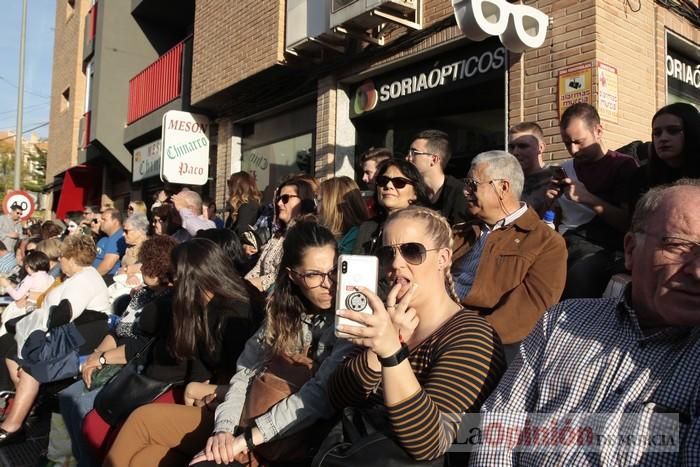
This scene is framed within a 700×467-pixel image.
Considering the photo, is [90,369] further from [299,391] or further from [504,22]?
[504,22]

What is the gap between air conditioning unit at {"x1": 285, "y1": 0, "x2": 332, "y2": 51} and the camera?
8016 millimetres

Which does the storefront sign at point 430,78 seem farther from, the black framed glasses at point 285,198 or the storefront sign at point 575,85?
the black framed glasses at point 285,198

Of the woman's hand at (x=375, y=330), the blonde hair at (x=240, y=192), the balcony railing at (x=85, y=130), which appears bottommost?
the woman's hand at (x=375, y=330)

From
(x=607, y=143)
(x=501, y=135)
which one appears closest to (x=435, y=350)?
(x=607, y=143)

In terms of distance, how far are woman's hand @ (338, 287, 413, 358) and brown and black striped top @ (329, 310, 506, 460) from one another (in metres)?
0.18

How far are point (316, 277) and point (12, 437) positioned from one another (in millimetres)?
3795

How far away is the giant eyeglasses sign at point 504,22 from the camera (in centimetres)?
510

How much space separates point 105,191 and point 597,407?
1898 cm

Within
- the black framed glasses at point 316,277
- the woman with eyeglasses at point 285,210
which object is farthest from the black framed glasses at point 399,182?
the woman with eyeglasses at point 285,210

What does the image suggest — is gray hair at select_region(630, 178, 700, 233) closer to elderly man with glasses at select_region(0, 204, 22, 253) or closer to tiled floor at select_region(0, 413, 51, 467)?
tiled floor at select_region(0, 413, 51, 467)

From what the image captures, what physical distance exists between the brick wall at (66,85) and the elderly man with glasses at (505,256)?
61.6 feet

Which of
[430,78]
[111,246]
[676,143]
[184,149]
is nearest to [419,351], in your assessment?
[676,143]

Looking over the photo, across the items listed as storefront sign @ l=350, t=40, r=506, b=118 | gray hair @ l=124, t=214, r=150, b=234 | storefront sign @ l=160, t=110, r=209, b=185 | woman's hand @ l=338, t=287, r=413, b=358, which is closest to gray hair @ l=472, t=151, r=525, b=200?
woman's hand @ l=338, t=287, r=413, b=358

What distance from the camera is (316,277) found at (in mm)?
2906
